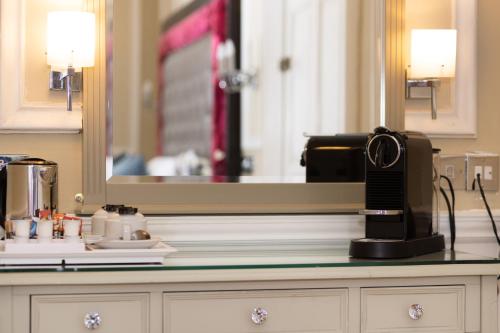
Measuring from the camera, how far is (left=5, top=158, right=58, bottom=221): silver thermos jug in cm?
213

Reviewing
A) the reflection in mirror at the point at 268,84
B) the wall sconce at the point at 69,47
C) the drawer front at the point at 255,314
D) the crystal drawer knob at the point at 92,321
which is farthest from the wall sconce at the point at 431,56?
the crystal drawer knob at the point at 92,321

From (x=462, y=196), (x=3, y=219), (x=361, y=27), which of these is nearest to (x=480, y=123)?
(x=462, y=196)

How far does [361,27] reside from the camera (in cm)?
266

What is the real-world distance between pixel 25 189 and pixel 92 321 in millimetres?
440

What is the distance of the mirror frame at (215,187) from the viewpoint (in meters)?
2.37

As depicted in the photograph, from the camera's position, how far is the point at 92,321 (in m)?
1.90

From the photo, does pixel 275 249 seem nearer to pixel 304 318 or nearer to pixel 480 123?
pixel 304 318

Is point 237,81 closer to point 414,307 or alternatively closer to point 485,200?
point 485,200

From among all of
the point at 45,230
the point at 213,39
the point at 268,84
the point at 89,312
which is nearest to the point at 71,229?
the point at 45,230

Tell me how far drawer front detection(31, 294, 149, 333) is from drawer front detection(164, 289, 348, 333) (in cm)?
7

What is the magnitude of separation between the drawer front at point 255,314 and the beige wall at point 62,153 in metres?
0.58

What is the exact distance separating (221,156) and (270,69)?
38cm

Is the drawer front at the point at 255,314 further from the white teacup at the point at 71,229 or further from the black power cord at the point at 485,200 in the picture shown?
the black power cord at the point at 485,200

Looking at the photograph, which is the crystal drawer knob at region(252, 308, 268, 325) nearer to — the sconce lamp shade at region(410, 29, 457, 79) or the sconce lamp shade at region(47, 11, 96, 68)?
the sconce lamp shade at region(47, 11, 96, 68)
